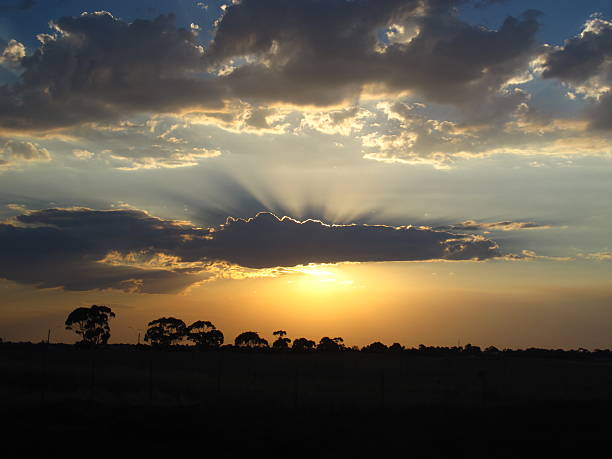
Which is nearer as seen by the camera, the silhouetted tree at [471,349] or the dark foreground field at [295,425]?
the dark foreground field at [295,425]

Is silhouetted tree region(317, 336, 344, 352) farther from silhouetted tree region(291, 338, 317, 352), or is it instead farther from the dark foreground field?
the dark foreground field

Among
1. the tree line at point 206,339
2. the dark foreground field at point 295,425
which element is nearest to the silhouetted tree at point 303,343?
the tree line at point 206,339

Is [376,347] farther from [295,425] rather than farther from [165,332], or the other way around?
[295,425]

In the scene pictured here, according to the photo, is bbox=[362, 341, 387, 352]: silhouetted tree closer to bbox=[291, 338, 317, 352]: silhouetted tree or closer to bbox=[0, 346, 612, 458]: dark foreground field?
bbox=[291, 338, 317, 352]: silhouetted tree

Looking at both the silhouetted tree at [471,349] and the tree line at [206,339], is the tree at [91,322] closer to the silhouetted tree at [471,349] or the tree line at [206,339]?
the tree line at [206,339]

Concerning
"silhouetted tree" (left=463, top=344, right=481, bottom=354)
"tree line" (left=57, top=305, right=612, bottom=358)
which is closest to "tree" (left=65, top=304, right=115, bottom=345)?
"tree line" (left=57, top=305, right=612, bottom=358)

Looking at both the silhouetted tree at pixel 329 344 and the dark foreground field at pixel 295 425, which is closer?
the dark foreground field at pixel 295 425

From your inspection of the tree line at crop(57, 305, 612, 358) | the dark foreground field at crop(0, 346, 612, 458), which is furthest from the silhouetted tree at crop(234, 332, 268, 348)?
the dark foreground field at crop(0, 346, 612, 458)

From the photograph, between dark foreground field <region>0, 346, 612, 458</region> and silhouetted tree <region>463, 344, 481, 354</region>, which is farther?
silhouetted tree <region>463, 344, 481, 354</region>

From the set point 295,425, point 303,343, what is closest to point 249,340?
point 303,343

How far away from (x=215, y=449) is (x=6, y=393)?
1393 cm

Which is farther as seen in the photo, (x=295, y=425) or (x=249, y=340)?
(x=249, y=340)

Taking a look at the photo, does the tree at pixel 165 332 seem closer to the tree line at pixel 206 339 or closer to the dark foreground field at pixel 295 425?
the tree line at pixel 206 339

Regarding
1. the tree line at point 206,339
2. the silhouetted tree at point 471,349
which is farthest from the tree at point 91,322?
the silhouetted tree at point 471,349
